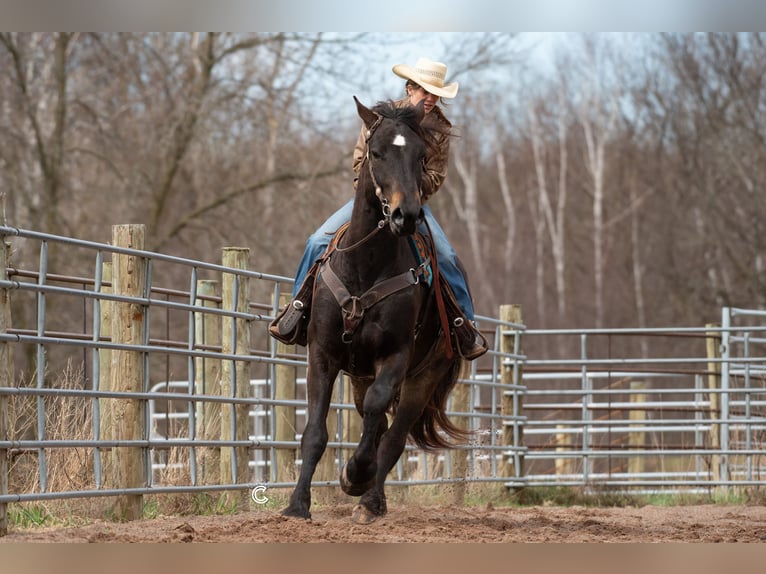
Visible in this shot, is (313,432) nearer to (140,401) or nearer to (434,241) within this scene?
(140,401)

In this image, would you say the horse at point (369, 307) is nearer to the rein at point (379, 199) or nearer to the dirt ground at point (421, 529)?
the rein at point (379, 199)

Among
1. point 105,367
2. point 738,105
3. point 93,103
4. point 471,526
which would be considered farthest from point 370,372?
point 738,105

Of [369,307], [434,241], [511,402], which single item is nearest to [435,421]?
[434,241]

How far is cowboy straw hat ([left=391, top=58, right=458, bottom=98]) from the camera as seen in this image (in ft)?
A: 24.1

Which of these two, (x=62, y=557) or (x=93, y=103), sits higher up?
(x=93, y=103)

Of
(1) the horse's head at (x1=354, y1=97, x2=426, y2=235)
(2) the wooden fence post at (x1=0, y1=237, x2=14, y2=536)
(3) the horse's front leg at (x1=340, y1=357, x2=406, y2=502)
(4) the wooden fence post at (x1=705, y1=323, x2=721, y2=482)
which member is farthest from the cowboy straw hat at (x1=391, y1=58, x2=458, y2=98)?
(4) the wooden fence post at (x1=705, y1=323, x2=721, y2=482)

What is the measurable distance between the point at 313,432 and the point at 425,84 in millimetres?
2274

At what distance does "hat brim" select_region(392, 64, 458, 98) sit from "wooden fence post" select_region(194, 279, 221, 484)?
6.80 feet

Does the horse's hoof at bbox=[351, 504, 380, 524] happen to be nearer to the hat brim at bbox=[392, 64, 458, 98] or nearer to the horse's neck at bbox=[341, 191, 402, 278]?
the horse's neck at bbox=[341, 191, 402, 278]

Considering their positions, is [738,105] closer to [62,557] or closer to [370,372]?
[370,372]

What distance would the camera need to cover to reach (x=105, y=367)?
317 inches

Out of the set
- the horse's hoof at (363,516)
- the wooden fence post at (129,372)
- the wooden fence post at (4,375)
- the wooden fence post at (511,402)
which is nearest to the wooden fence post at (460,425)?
the wooden fence post at (511,402)

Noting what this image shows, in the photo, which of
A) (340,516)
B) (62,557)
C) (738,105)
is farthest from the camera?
(738,105)

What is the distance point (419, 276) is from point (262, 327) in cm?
1501
